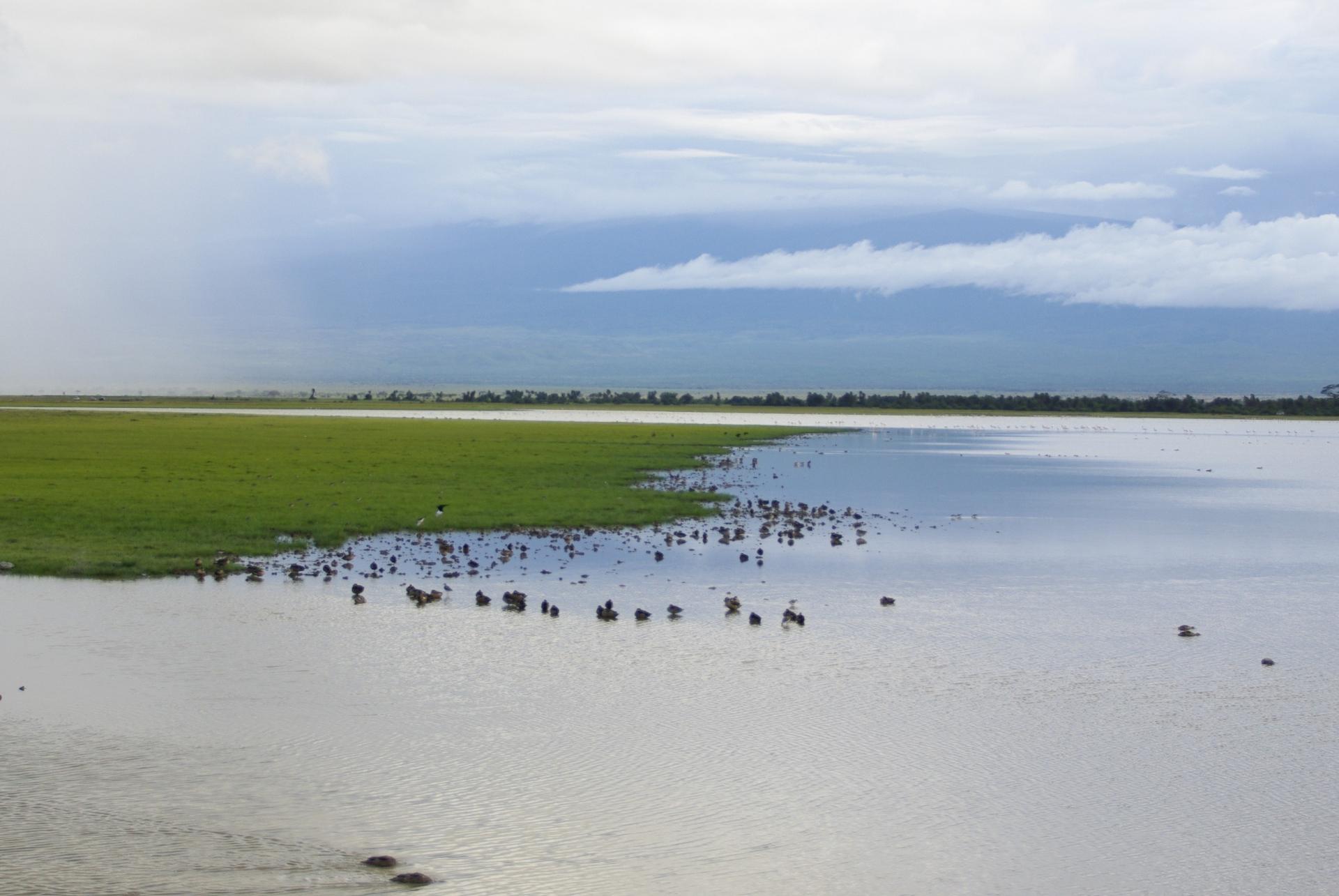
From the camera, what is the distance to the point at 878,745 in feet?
41.3

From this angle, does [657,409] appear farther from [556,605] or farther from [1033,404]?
[556,605]

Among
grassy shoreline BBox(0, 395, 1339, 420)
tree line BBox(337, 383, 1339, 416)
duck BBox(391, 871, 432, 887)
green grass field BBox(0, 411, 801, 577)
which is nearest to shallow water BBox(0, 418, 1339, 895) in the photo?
duck BBox(391, 871, 432, 887)

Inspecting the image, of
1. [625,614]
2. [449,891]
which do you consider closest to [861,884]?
[449,891]

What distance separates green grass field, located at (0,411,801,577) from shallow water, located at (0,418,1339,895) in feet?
9.59

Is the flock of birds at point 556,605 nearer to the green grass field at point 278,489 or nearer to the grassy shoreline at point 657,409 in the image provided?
the green grass field at point 278,489

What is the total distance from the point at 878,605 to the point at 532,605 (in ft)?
15.8

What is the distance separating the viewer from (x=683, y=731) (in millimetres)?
12992

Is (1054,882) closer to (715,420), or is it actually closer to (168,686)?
(168,686)

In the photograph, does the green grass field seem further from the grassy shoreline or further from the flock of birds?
A: the grassy shoreline

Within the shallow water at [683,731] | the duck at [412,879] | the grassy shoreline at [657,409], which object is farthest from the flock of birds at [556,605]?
the grassy shoreline at [657,409]

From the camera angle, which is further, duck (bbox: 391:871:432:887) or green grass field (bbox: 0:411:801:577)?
green grass field (bbox: 0:411:801:577)

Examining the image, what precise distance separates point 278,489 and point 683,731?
22.4 meters

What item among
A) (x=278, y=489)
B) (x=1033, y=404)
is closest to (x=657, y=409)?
(x=1033, y=404)

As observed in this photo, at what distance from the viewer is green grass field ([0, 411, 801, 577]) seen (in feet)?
78.4
